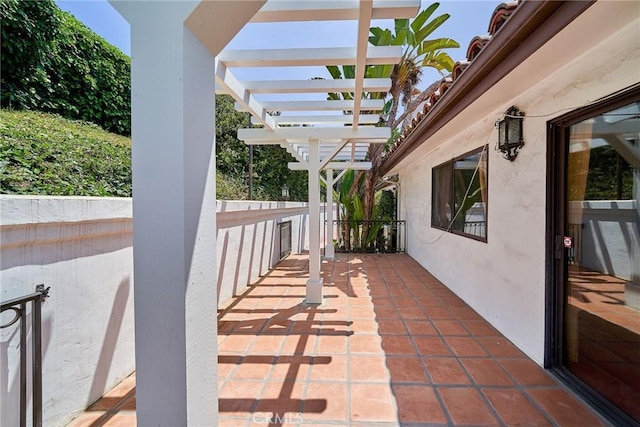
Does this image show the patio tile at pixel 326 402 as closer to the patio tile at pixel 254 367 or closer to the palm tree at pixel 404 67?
the patio tile at pixel 254 367

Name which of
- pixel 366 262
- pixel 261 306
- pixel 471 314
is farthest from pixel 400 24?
pixel 261 306

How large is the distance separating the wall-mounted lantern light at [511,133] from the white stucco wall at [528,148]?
71 millimetres

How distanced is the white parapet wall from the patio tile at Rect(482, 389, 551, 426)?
9.92ft

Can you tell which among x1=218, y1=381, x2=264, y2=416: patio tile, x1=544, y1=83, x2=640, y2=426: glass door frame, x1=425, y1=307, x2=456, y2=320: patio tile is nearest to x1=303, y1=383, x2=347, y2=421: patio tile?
x1=218, y1=381, x2=264, y2=416: patio tile

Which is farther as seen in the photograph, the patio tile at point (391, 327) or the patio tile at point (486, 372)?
the patio tile at point (391, 327)

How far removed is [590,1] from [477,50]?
111cm

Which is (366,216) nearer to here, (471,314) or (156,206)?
(471,314)

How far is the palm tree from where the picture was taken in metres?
6.84

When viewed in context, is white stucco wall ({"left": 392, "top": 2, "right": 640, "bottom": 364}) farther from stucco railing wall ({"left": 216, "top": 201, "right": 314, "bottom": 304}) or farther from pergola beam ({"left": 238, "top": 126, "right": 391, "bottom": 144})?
stucco railing wall ({"left": 216, "top": 201, "right": 314, "bottom": 304})

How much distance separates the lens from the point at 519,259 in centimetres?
319

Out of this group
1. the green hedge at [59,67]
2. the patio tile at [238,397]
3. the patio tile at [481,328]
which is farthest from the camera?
the green hedge at [59,67]

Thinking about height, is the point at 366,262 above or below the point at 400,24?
below

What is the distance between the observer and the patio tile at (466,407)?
2150 mm

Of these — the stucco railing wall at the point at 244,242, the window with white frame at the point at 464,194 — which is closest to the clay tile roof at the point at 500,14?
the window with white frame at the point at 464,194
